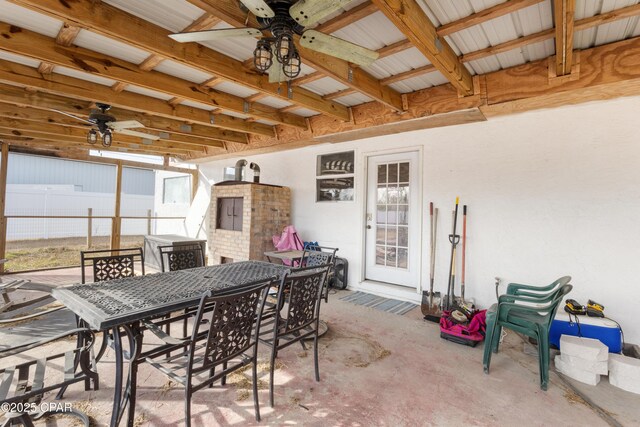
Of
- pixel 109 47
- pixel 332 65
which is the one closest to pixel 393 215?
pixel 332 65

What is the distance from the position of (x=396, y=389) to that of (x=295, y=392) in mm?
761

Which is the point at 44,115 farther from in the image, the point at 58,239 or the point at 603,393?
the point at 603,393

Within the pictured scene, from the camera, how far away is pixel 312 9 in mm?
1546

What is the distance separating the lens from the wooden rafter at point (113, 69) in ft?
7.82

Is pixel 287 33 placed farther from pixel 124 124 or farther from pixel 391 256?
pixel 391 256

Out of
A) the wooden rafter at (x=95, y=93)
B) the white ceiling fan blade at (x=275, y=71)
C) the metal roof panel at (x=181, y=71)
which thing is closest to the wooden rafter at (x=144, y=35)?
the metal roof panel at (x=181, y=71)

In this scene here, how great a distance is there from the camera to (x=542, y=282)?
133 inches

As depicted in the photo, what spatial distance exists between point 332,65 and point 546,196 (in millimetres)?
2835

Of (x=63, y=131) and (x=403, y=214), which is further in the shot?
(x=63, y=131)

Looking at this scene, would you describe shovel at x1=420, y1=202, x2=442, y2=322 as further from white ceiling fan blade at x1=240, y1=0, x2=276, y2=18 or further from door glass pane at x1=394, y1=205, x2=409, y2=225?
white ceiling fan blade at x1=240, y1=0, x2=276, y2=18

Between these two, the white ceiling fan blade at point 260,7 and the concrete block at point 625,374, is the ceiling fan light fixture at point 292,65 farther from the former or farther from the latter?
the concrete block at point 625,374

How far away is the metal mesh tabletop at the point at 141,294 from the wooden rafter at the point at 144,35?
73.6 inches

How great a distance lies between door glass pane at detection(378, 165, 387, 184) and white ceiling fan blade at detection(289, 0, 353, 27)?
3.33m

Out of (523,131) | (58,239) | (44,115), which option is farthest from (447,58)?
(58,239)
